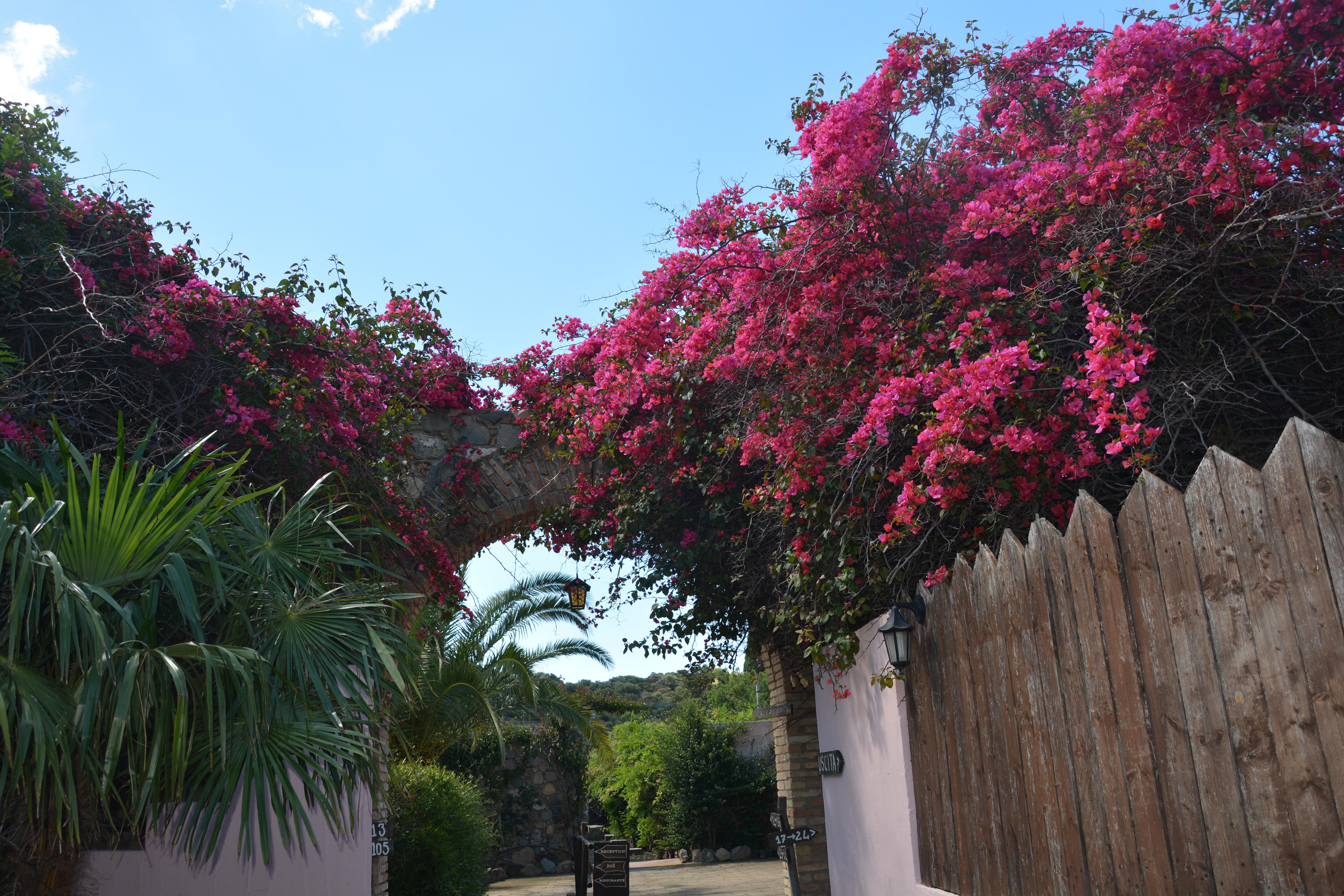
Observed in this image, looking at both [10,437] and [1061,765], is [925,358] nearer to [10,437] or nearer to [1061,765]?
[1061,765]

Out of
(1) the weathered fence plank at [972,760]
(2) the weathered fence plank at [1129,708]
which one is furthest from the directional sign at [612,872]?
(2) the weathered fence plank at [1129,708]

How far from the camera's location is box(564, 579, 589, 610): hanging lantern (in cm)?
777

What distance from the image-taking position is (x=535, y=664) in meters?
12.3

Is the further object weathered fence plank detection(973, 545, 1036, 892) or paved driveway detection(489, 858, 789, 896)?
paved driveway detection(489, 858, 789, 896)

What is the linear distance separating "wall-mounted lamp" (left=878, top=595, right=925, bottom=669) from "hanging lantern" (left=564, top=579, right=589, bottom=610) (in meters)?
4.08

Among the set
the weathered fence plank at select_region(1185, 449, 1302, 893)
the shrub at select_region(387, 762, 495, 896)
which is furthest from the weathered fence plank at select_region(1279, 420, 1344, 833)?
the shrub at select_region(387, 762, 495, 896)

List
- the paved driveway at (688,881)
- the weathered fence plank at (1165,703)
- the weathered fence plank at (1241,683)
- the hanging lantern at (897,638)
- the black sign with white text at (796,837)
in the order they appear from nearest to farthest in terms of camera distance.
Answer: the weathered fence plank at (1241,683), the weathered fence plank at (1165,703), the hanging lantern at (897,638), the black sign with white text at (796,837), the paved driveway at (688,881)

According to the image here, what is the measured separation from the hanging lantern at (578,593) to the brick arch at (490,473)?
2.33 feet

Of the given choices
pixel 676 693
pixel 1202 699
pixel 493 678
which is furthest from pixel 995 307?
pixel 676 693

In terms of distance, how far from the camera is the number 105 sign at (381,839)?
6.41 meters

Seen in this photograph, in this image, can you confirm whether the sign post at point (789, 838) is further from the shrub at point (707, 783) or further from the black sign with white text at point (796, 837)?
the shrub at point (707, 783)

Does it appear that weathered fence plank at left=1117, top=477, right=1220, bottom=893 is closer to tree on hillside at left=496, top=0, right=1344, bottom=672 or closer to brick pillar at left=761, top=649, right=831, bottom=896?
tree on hillside at left=496, top=0, right=1344, bottom=672

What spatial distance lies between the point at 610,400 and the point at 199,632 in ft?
11.2

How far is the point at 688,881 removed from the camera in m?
11.8
